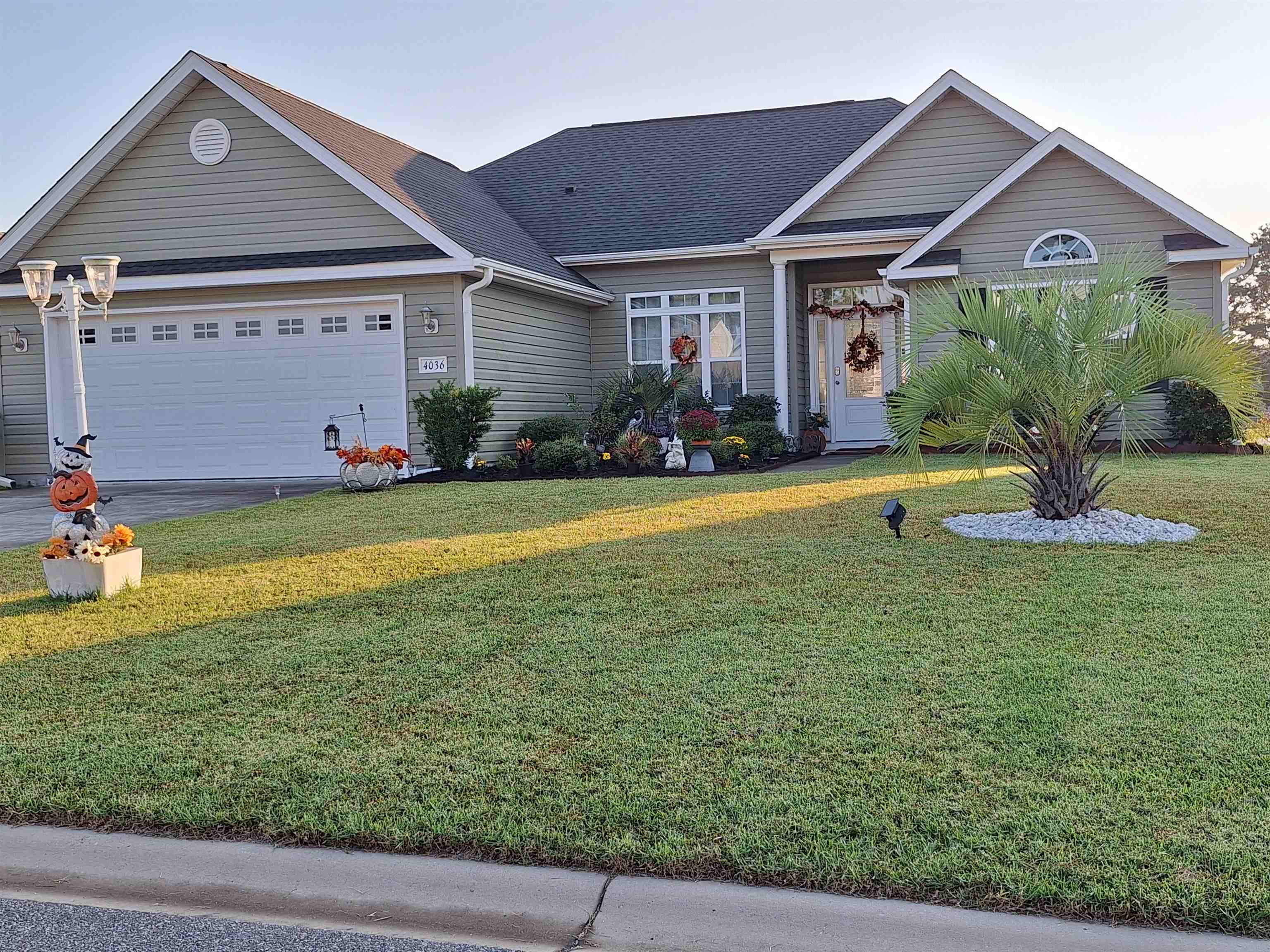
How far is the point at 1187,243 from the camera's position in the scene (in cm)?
1439

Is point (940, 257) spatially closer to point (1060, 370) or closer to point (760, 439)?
point (760, 439)

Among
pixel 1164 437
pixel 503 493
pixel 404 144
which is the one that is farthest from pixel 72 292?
pixel 1164 437

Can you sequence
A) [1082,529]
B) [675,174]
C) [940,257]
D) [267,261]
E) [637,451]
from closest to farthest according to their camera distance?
[1082,529] < [637,451] < [267,261] < [940,257] < [675,174]

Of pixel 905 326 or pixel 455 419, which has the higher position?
pixel 905 326

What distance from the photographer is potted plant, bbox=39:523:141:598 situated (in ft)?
22.9

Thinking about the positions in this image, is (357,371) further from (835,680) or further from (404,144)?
(835,680)

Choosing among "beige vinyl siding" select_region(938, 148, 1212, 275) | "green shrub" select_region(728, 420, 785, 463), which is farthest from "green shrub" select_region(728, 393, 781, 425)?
"beige vinyl siding" select_region(938, 148, 1212, 275)

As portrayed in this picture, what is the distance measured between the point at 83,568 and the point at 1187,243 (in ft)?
43.0

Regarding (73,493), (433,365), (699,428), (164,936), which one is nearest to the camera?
(164,936)

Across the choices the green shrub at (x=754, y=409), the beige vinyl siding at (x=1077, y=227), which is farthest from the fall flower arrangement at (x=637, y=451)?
the beige vinyl siding at (x=1077, y=227)

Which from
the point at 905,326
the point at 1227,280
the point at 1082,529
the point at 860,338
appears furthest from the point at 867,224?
the point at 1082,529

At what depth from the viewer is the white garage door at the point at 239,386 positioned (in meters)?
14.9

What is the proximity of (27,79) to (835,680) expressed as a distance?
1904 centimetres

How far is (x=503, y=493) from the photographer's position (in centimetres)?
1134
